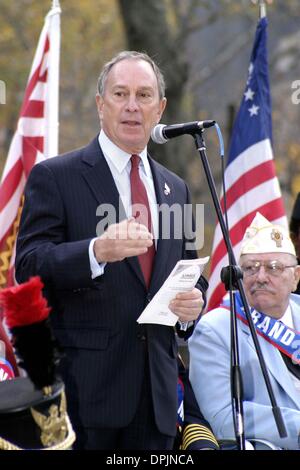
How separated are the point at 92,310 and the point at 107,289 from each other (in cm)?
10

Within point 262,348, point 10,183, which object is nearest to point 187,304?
point 262,348

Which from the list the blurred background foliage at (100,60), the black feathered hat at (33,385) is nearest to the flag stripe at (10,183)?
the black feathered hat at (33,385)

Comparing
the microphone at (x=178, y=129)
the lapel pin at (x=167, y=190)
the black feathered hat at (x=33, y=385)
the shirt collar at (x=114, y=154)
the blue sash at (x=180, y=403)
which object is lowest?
the blue sash at (x=180, y=403)

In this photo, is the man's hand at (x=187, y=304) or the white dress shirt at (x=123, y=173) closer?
the man's hand at (x=187, y=304)

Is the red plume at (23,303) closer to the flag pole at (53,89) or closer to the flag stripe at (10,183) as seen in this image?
the flag stripe at (10,183)

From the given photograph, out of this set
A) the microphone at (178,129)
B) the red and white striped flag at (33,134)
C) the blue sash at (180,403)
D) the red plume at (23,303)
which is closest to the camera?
the red plume at (23,303)

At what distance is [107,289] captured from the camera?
333 cm

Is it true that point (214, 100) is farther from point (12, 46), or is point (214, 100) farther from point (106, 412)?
point (106, 412)

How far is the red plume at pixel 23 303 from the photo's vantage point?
2.64m

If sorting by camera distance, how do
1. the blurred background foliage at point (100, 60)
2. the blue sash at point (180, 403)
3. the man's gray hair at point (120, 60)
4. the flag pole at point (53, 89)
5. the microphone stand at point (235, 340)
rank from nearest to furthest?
1. the microphone stand at point (235, 340)
2. the man's gray hair at point (120, 60)
3. the blue sash at point (180, 403)
4. the flag pole at point (53, 89)
5. the blurred background foliage at point (100, 60)

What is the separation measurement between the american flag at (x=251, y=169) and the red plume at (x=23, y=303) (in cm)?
327

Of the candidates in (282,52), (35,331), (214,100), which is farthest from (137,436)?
(214,100)

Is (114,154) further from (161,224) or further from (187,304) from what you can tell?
(187,304)
